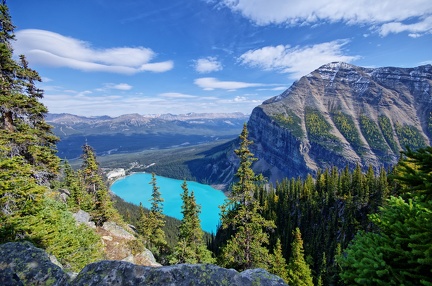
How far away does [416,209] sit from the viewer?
6.89 m

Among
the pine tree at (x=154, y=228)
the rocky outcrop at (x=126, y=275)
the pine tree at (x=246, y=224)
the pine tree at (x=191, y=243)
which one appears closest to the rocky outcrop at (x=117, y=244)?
the pine tree at (x=191, y=243)

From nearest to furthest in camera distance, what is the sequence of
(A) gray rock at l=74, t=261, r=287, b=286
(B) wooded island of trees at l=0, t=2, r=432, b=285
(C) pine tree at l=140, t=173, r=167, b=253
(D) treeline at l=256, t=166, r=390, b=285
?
(A) gray rock at l=74, t=261, r=287, b=286 → (B) wooded island of trees at l=0, t=2, r=432, b=285 → (C) pine tree at l=140, t=173, r=167, b=253 → (D) treeline at l=256, t=166, r=390, b=285

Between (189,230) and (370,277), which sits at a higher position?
(370,277)

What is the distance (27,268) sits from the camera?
6.37m

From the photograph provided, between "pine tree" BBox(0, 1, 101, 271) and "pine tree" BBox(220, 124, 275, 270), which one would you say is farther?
"pine tree" BBox(220, 124, 275, 270)

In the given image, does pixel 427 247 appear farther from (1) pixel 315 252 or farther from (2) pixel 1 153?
(1) pixel 315 252

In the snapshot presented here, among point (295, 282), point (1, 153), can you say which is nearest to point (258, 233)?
point (1, 153)

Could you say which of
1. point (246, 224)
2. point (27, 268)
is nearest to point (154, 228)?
point (246, 224)

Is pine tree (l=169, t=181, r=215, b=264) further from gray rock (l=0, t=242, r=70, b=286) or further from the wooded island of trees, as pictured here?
gray rock (l=0, t=242, r=70, b=286)

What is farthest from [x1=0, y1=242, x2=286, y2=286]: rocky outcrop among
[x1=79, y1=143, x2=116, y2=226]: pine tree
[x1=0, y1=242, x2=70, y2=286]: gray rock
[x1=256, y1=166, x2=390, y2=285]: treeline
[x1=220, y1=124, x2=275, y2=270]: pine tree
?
[x1=256, y1=166, x2=390, y2=285]: treeline

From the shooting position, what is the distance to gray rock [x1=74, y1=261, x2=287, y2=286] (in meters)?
5.81

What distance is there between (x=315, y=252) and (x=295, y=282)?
4628 cm

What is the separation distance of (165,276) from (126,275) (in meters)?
1.00

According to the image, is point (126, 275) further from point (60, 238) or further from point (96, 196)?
point (96, 196)
